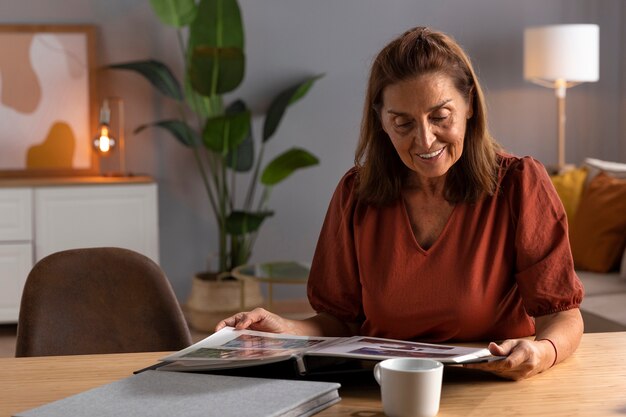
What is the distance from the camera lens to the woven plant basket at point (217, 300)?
193 inches

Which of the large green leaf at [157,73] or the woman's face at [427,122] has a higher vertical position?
the large green leaf at [157,73]

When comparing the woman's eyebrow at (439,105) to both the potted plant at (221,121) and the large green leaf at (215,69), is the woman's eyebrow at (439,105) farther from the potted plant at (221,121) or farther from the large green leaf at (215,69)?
the large green leaf at (215,69)

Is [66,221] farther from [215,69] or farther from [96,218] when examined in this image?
[215,69]

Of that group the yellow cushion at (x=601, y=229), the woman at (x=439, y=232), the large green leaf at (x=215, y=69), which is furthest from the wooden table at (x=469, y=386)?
the large green leaf at (x=215, y=69)

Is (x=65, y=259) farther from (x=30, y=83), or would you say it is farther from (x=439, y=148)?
(x=30, y=83)

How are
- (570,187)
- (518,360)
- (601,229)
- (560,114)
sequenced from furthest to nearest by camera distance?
(560,114)
(570,187)
(601,229)
(518,360)

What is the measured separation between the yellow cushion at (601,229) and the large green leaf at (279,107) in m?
1.55

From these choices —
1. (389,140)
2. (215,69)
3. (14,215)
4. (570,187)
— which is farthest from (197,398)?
(14,215)

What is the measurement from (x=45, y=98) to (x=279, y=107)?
1.20 metres

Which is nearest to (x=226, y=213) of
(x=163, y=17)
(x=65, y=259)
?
(x=163, y=17)

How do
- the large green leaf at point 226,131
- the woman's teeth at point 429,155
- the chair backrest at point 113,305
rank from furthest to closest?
the large green leaf at point 226,131
the chair backrest at point 113,305
the woman's teeth at point 429,155

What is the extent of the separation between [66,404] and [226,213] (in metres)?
4.02

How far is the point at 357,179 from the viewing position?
1995mm

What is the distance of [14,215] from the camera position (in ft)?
15.7
